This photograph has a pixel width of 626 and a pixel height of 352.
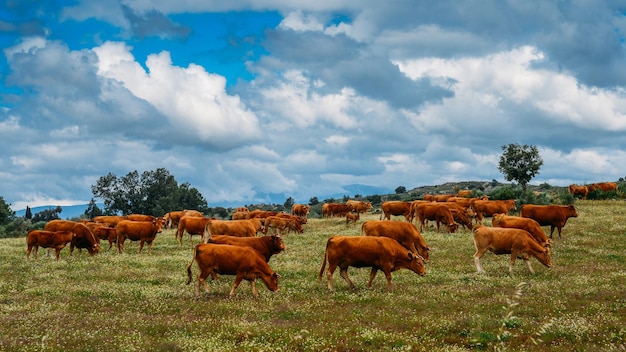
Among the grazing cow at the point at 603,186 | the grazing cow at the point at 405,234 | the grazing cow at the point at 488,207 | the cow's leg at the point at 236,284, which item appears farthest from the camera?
the grazing cow at the point at 603,186

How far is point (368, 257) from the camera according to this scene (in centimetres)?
1925

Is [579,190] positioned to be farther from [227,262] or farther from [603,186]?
[227,262]

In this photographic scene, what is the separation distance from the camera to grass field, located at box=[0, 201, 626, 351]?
40.1ft

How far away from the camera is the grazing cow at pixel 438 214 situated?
38.5 metres

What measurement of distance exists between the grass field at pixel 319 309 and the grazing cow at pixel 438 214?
1085cm

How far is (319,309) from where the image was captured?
52.7ft

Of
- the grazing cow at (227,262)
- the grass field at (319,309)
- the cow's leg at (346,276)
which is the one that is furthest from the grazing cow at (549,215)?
the grazing cow at (227,262)

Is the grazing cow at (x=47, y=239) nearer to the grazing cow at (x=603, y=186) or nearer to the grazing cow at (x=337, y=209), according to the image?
the grazing cow at (x=337, y=209)

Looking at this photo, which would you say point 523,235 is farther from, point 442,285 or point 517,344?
point 517,344

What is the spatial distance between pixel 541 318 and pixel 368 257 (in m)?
6.65

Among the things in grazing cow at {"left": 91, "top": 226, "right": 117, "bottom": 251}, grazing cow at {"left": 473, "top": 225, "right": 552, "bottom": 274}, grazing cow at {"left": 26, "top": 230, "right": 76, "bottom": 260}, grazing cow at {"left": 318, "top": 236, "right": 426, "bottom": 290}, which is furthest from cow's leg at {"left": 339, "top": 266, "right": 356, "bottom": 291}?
grazing cow at {"left": 91, "top": 226, "right": 117, "bottom": 251}

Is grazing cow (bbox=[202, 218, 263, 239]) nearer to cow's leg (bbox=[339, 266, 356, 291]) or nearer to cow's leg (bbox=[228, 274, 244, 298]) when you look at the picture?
cow's leg (bbox=[339, 266, 356, 291])

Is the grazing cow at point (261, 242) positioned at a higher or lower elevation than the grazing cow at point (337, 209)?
lower

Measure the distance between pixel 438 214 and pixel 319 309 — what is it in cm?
2483
